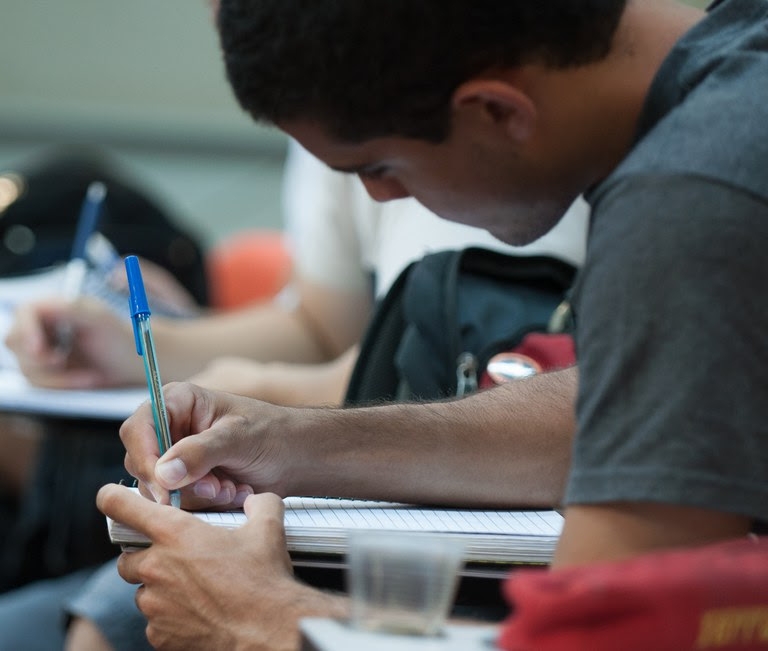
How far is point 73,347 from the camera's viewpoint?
5.95 feet

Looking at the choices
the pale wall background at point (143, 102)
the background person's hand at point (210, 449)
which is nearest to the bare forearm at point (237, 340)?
the background person's hand at point (210, 449)

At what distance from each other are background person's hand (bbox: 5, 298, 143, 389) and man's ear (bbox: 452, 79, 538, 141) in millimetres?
1105

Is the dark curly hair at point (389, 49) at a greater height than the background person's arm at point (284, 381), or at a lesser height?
greater

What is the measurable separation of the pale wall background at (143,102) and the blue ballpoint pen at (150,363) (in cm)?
330

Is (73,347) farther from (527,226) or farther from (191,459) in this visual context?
(527,226)

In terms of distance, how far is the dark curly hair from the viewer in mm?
779

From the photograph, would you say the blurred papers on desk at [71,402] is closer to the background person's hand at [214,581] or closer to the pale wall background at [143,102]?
the background person's hand at [214,581]

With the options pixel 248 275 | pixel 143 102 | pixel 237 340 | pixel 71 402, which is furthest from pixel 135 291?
pixel 143 102

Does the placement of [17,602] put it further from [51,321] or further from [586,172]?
[586,172]

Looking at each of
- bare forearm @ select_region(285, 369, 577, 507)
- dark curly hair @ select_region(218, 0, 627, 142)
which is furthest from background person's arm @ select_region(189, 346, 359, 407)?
dark curly hair @ select_region(218, 0, 627, 142)

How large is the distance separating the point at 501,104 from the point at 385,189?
0.16 m

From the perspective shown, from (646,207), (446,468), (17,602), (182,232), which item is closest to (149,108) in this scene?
(182,232)

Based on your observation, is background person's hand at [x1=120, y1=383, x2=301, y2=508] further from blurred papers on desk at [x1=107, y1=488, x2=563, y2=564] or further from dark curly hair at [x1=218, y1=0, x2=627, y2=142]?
dark curly hair at [x1=218, y1=0, x2=627, y2=142]

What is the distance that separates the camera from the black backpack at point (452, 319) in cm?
132
